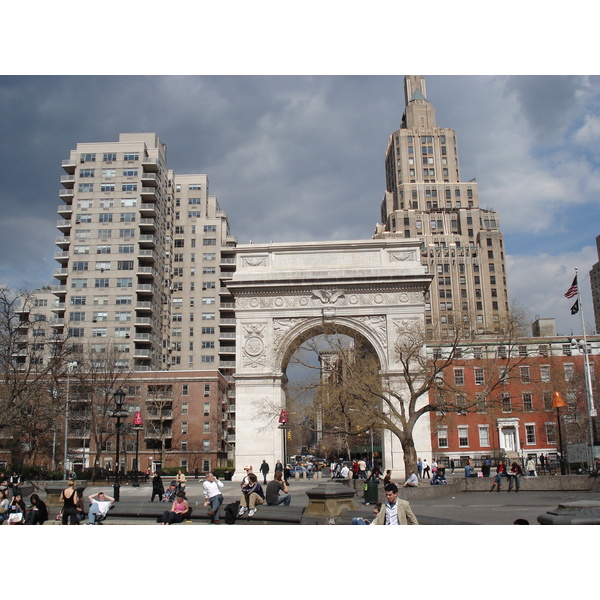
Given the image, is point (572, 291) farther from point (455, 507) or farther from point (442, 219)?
point (442, 219)

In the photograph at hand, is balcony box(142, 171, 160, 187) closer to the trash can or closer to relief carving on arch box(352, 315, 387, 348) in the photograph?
relief carving on arch box(352, 315, 387, 348)

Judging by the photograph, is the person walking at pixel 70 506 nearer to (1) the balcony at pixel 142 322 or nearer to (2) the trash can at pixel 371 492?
(2) the trash can at pixel 371 492

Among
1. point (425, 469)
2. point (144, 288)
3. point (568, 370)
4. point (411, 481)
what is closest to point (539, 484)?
point (411, 481)

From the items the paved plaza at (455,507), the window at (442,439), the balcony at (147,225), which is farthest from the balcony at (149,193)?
the paved plaza at (455,507)

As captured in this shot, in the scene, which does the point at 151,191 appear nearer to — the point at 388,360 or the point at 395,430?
the point at 388,360

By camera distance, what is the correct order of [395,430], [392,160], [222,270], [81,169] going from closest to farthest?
[395,430] → [81,169] → [222,270] → [392,160]

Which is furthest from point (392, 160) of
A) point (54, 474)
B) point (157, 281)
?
point (54, 474)

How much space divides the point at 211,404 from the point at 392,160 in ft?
217

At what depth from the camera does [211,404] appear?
60.6m

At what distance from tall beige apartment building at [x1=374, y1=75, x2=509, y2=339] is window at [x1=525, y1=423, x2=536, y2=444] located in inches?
1467

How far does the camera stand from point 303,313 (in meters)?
39.7

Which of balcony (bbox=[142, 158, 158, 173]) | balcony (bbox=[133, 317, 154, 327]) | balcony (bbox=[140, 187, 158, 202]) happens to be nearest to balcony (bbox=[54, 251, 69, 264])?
balcony (bbox=[140, 187, 158, 202])

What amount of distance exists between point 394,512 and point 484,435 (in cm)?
4587

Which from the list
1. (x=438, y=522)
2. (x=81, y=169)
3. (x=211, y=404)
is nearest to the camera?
(x=438, y=522)
